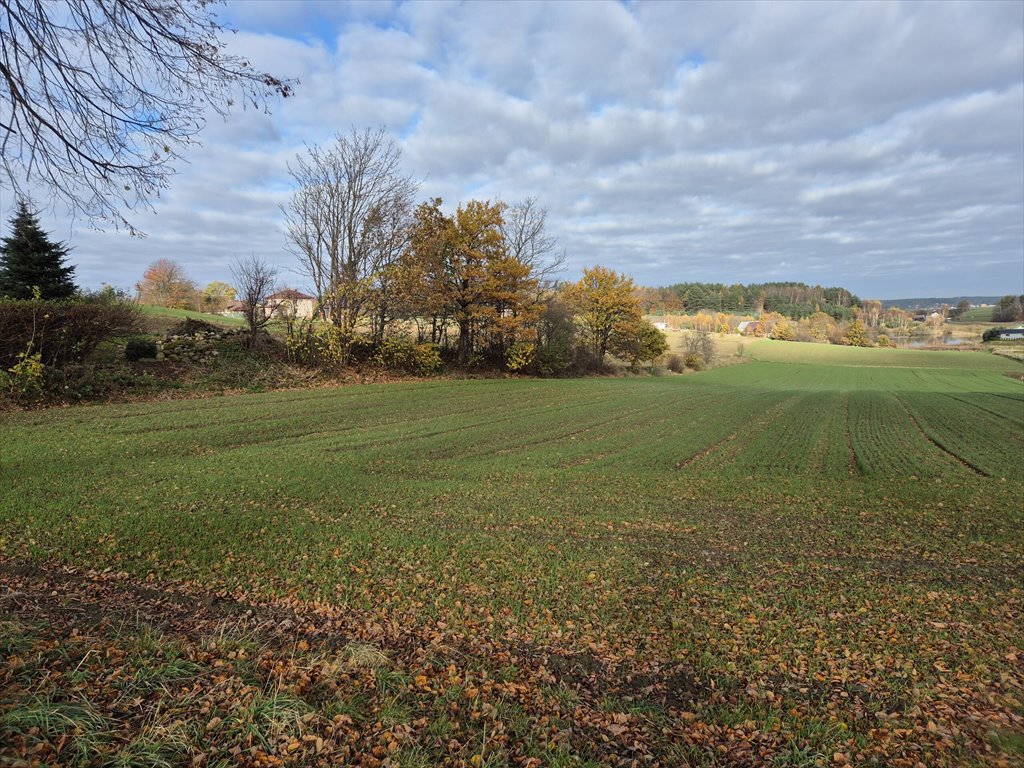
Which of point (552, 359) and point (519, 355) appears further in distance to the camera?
point (552, 359)

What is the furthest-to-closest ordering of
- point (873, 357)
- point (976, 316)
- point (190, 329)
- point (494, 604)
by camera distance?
point (976, 316)
point (873, 357)
point (190, 329)
point (494, 604)

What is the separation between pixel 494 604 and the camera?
18.5 ft

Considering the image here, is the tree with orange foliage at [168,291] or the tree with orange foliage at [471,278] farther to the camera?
the tree with orange foliage at [168,291]

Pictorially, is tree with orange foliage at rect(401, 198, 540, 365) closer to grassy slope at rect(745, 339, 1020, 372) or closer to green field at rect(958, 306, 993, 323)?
grassy slope at rect(745, 339, 1020, 372)

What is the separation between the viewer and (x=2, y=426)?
1230 cm

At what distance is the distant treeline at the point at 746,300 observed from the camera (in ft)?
477

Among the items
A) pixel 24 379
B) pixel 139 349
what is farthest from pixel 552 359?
pixel 24 379

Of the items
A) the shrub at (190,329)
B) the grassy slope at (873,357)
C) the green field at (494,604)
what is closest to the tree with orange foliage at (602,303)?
the shrub at (190,329)

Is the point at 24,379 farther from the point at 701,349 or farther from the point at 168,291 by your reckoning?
the point at 701,349

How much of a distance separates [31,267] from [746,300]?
170076 mm

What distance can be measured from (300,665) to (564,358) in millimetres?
35442

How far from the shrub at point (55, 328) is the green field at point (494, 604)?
3728 mm

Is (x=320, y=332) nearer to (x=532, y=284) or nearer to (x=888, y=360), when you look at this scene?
(x=532, y=284)

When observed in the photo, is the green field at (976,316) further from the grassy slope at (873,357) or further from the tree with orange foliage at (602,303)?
the tree with orange foliage at (602,303)
